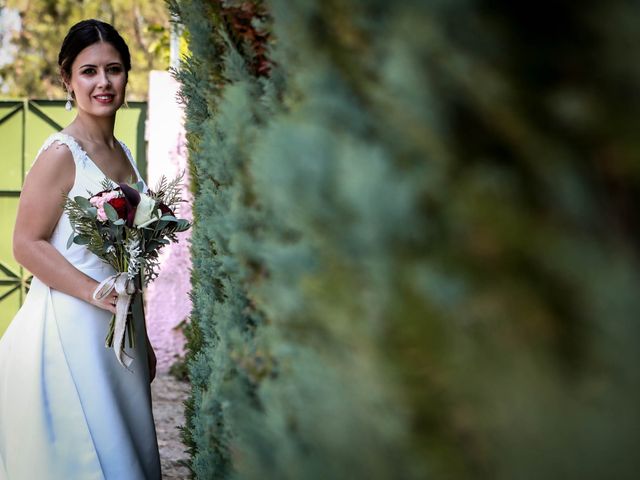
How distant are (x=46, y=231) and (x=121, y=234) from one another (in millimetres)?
300

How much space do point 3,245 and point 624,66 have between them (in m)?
8.02

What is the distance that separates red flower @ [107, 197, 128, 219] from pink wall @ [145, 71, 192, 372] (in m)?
4.07

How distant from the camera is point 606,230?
0.77 m

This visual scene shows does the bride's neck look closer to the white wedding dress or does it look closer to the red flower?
the white wedding dress

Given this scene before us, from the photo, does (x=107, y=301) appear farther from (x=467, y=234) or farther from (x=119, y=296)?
(x=467, y=234)

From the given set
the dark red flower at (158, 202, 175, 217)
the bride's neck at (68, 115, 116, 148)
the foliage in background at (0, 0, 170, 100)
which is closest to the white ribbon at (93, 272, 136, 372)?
the dark red flower at (158, 202, 175, 217)

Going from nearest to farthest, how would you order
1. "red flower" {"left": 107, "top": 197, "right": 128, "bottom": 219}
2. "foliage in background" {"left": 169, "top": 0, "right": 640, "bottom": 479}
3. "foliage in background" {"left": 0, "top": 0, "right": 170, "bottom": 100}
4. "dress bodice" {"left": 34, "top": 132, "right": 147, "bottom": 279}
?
"foliage in background" {"left": 169, "top": 0, "right": 640, "bottom": 479} < "red flower" {"left": 107, "top": 197, "right": 128, "bottom": 219} < "dress bodice" {"left": 34, "top": 132, "right": 147, "bottom": 279} < "foliage in background" {"left": 0, "top": 0, "right": 170, "bottom": 100}

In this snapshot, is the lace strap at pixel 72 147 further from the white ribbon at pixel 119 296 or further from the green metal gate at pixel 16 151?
the green metal gate at pixel 16 151

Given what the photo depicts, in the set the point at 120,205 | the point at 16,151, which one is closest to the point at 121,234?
the point at 120,205

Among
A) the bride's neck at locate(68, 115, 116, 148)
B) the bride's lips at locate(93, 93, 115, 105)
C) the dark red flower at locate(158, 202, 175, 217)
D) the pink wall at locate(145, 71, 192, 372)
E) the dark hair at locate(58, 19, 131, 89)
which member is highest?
the pink wall at locate(145, 71, 192, 372)

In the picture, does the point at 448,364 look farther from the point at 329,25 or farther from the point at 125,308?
the point at 125,308

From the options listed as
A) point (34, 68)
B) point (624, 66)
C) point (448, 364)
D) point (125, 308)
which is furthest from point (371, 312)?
point (34, 68)

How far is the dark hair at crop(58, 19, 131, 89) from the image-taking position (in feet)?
10.2

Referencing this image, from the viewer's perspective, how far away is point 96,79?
10.3 ft
